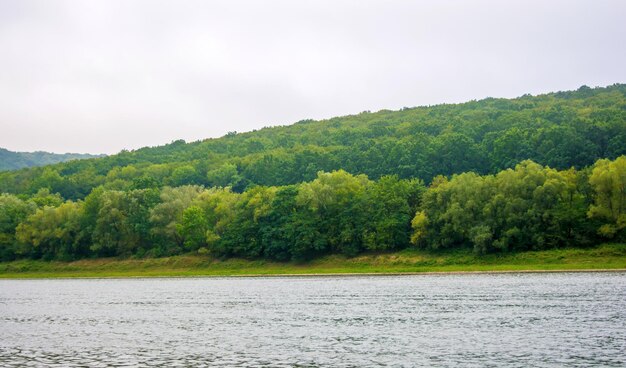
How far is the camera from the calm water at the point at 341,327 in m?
39.5

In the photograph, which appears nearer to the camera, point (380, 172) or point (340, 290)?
point (340, 290)

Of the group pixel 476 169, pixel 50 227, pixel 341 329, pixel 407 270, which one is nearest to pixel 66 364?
pixel 341 329

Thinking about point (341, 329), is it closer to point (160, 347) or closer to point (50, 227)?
point (160, 347)

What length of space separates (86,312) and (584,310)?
1824 inches

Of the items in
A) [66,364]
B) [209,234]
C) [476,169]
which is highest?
[476,169]

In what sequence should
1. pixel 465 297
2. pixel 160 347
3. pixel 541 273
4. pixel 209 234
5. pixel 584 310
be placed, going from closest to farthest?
pixel 160 347, pixel 584 310, pixel 465 297, pixel 541 273, pixel 209 234

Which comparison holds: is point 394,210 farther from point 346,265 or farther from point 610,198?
point 610,198

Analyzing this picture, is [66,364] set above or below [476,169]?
below

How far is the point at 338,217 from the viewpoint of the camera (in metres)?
141

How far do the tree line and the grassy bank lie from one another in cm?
234

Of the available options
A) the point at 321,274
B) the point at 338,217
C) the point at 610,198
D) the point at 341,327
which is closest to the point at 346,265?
the point at 321,274

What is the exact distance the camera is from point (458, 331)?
47844mm

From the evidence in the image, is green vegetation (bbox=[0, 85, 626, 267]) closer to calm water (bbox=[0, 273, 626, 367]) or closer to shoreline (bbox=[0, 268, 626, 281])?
shoreline (bbox=[0, 268, 626, 281])

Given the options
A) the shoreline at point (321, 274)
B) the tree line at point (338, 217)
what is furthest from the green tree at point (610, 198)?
the shoreline at point (321, 274)
